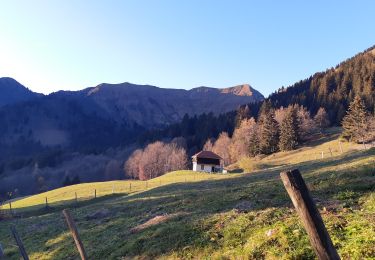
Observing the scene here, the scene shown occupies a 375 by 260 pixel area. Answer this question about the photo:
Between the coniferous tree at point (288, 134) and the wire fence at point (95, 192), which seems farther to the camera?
the coniferous tree at point (288, 134)

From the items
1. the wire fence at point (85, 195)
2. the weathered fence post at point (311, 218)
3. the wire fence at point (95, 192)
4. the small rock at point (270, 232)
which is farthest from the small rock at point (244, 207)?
the wire fence at point (85, 195)

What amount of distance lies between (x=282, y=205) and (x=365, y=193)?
410 cm

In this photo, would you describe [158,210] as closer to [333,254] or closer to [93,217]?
[93,217]

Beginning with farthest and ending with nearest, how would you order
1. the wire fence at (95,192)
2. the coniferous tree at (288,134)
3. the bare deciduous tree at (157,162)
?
the bare deciduous tree at (157,162)
the coniferous tree at (288,134)
the wire fence at (95,192)

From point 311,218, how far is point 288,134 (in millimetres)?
121232

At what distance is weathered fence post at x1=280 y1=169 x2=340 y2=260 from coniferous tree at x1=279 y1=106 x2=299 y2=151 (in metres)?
120

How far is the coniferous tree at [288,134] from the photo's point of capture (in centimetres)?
12381

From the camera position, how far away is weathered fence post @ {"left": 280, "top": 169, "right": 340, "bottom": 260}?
7.18 meters

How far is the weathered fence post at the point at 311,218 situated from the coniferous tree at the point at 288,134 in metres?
120

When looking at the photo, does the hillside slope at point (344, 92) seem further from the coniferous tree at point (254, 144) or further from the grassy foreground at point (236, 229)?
the grassy foreground at point (236, 229)

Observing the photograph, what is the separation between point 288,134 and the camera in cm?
12450

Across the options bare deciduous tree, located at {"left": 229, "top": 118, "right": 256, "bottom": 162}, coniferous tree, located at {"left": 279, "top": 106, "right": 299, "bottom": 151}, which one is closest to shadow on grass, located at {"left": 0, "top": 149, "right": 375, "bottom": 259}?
coniferous tree, located at {"left": 279, "top": 106, "right": 299, "bottom": 151}

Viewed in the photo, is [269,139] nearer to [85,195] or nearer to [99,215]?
[85,195]

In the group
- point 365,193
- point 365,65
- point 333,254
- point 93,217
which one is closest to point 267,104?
point 365,65
